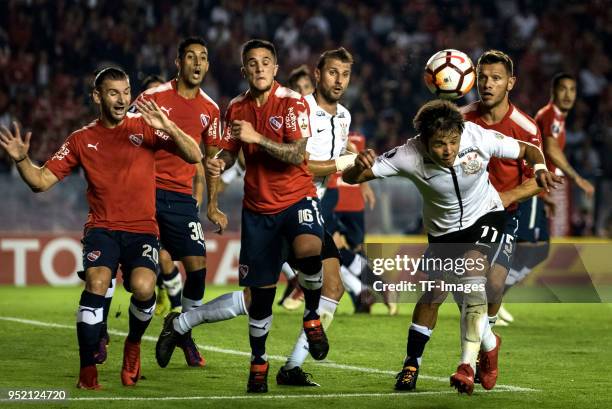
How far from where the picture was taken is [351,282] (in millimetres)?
13391

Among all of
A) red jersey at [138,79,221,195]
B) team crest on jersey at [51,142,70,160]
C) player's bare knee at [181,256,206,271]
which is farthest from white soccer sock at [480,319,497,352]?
team crest on jersey at [51,142,70,160]

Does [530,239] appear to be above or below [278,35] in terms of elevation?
below

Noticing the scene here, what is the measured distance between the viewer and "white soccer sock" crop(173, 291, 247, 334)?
832 centimetres

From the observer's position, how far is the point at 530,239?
37.9 feet

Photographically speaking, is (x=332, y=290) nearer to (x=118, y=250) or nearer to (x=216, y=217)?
(x=216, y=217)

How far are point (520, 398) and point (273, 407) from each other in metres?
1.56

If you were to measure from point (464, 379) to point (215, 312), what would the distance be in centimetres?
198

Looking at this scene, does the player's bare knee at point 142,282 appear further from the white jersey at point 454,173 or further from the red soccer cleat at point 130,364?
the white jersey at point 454,173

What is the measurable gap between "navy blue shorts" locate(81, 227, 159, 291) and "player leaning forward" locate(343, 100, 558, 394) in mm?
1368

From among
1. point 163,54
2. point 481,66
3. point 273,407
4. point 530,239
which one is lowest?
point 273,407

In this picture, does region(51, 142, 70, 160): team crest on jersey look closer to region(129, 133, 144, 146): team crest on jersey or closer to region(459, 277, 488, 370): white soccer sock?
region(129, 133, 144, 146): team crest on jersey

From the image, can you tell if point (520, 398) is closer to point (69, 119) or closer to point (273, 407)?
point (273, 407)

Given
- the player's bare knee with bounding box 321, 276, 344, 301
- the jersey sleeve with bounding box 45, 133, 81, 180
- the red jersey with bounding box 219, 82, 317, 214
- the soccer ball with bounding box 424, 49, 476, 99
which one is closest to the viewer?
the jersey sleeve with bounding box 45, 133, 81, 180

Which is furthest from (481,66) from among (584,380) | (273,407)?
(273,407)
